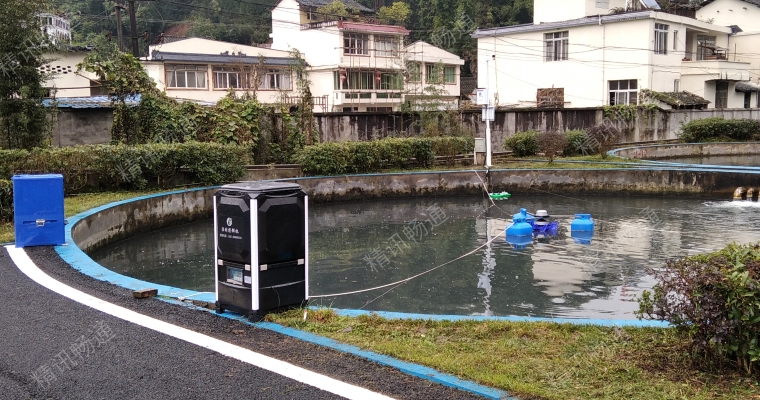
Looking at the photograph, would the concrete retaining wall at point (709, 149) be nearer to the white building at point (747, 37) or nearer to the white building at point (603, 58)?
the white building at point (603, 58)

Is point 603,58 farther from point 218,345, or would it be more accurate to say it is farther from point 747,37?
point 218,345

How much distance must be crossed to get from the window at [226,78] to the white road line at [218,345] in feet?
104

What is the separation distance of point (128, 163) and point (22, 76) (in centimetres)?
297

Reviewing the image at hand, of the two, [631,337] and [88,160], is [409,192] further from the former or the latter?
[631,337]

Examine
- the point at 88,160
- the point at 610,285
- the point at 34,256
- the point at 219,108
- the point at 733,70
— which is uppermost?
the point at 733,70

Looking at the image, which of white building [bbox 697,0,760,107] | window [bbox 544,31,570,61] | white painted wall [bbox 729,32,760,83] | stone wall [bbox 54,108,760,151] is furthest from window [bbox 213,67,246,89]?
white painted wall [bbox 729,32,760,83]

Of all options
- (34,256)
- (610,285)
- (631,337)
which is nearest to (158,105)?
Result: (34,256)

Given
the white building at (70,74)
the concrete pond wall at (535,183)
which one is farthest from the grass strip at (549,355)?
the white building at (70,74)

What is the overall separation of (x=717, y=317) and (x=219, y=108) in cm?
1748

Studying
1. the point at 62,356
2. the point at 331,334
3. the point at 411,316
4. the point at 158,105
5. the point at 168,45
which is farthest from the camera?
the point at 168,45

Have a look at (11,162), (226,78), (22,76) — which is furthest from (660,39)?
(11,162)

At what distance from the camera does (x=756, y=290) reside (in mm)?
4262

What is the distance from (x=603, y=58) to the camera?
37.2m

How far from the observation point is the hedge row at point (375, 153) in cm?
1959
